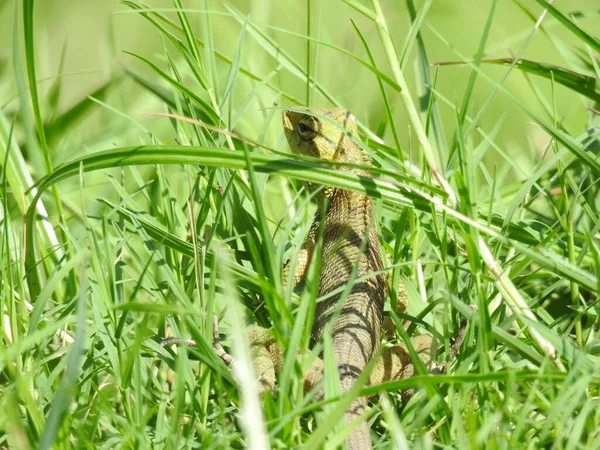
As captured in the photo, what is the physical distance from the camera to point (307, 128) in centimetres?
451

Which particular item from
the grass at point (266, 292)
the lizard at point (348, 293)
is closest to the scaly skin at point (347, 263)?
the lizard at point (348, 293)

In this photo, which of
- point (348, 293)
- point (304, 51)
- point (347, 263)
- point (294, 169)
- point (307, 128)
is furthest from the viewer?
point (304, 51)

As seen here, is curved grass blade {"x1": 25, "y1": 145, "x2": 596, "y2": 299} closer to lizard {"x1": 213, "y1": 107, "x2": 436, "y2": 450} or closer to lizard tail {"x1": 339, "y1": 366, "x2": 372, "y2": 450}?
lizard {"x1": 213, "y1": 107, "x2": 436, "y2": 450}

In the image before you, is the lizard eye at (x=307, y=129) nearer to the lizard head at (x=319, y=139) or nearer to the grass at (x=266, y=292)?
the lizard head at (x=319, y=139)

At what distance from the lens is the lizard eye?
14.7ft

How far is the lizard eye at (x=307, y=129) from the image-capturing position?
4.47m

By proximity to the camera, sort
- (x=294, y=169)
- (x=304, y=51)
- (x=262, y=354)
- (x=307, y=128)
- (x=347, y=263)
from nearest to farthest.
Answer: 1. (x=294, y=169)
2. (x=262, y=354)
3. (x=347, y=263)
4. (x=307, y=128)
5. (x=304, y=51)

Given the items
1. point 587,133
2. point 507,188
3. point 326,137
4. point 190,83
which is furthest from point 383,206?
point 190,83

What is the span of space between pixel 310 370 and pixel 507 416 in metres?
0.93

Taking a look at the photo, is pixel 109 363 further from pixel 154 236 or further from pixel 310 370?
pixel 310 370

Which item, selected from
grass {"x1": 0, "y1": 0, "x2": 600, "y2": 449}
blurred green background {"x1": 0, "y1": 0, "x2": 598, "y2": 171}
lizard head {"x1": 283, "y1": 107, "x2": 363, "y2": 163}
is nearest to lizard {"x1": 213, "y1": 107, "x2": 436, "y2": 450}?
lizard head {"x1": 283, "y1": 107, "x2": 363, "y2": 163}

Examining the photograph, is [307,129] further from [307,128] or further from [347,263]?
[347,263]

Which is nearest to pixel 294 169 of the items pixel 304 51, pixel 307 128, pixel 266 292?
pixel 266 292

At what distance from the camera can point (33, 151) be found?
371cm
